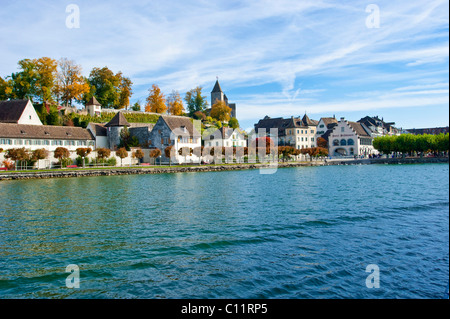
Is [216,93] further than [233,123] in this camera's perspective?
Yes

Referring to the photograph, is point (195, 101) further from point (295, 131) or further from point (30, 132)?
point (30, 132)

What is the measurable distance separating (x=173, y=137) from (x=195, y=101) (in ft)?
163

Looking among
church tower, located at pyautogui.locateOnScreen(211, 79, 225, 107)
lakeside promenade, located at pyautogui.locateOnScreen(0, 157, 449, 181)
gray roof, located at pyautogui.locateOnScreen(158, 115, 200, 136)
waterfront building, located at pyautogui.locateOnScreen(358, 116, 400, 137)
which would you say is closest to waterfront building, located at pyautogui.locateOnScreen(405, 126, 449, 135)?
waterfront building, located at pyautogui.locateOnScreen(358, 116, 400, 137)

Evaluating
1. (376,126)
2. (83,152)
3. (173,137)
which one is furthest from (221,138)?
(376,126)

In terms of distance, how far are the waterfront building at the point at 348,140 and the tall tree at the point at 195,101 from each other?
146ft

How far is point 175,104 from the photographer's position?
353 feet

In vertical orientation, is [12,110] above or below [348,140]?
above

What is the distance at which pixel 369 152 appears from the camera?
113 m

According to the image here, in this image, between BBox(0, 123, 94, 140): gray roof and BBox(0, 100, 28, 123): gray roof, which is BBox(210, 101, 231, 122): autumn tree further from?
BBox(0, 100, 28, 123): gray roof

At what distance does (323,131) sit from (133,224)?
356 ft

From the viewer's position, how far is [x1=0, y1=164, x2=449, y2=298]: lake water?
9883 millimetres

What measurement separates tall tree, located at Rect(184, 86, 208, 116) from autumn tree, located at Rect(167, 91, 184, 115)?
890 centimetres

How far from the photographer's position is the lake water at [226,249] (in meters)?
9.88
